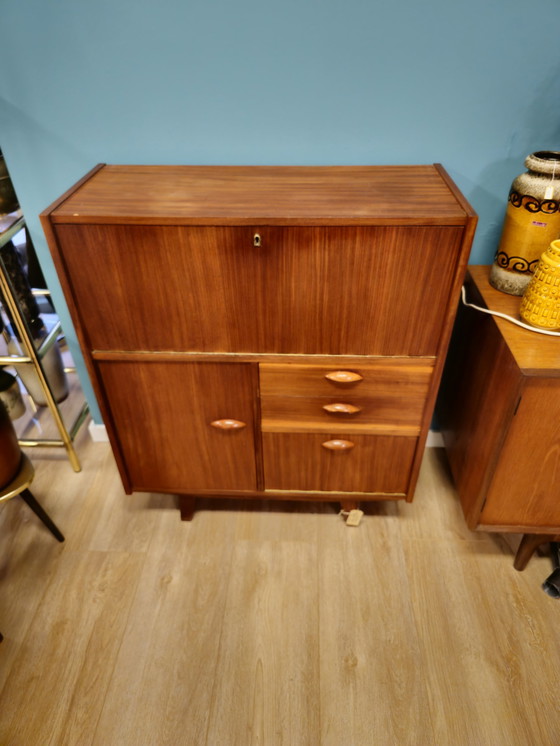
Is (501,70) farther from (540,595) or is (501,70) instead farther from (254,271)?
(540,595)

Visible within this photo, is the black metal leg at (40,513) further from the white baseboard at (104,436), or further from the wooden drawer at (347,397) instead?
the wooden drawer at (347,397)

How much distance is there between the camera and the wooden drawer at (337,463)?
1.38 meters

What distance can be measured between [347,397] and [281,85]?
80 cm

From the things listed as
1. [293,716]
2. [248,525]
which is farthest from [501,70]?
[293,716]

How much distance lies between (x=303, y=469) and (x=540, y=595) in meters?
0.78

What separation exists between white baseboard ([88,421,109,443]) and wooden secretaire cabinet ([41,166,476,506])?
0.49m

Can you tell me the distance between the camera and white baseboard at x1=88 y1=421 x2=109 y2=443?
6.24 ft

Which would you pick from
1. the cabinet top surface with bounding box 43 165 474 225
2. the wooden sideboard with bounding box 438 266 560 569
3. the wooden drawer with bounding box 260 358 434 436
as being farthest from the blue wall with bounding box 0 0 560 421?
the wooden drawer with bounding box 260 358 434 436

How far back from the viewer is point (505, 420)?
115 centimetres

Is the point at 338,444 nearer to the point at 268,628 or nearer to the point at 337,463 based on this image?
the point at 337,463

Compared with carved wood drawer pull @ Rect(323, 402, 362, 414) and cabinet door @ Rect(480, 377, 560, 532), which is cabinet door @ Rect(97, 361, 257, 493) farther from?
cabinet door @ Rect(480, 377, 560, 532)

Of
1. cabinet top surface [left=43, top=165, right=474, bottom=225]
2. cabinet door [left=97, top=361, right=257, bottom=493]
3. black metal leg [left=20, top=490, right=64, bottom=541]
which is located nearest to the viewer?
cabinet top surface [left=43, top=165, right=474, bottom=225]

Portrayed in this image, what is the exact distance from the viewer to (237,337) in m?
1.19

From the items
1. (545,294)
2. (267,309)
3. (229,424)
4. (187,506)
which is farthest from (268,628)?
(545,294)
